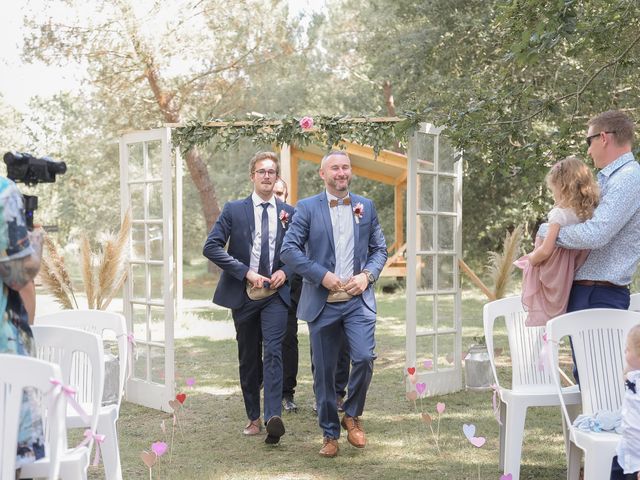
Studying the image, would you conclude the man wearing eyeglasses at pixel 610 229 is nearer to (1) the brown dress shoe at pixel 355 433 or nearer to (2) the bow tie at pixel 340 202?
(2) the bow tie at pixel 340 202

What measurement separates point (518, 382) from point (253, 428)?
2.29m

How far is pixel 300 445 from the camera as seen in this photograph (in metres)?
6.11

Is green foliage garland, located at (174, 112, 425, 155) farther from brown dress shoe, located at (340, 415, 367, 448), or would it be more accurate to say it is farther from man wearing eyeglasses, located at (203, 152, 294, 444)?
brown dress shoe, located at (340, 415, 367, 448)

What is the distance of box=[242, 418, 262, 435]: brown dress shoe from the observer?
6461 millimetres

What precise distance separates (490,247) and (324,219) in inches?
619

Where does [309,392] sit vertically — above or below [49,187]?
below

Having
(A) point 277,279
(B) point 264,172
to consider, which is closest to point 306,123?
(B) point 264,172

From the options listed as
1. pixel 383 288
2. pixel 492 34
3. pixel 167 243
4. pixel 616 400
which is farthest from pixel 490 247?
pixel 616 400

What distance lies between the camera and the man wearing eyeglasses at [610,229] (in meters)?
4.27

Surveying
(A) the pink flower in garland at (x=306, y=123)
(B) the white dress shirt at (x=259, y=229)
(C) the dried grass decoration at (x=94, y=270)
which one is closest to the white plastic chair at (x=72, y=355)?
(B) the white dress shirt at (x=259, y=229)

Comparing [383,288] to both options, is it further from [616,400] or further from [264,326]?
[616,400]

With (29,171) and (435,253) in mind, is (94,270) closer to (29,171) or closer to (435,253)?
(435,253)

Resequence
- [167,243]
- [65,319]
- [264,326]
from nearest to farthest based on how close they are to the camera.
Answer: [65,319], [264,326], [167,243]

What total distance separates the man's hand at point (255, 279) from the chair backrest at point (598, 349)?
2.52 metres
